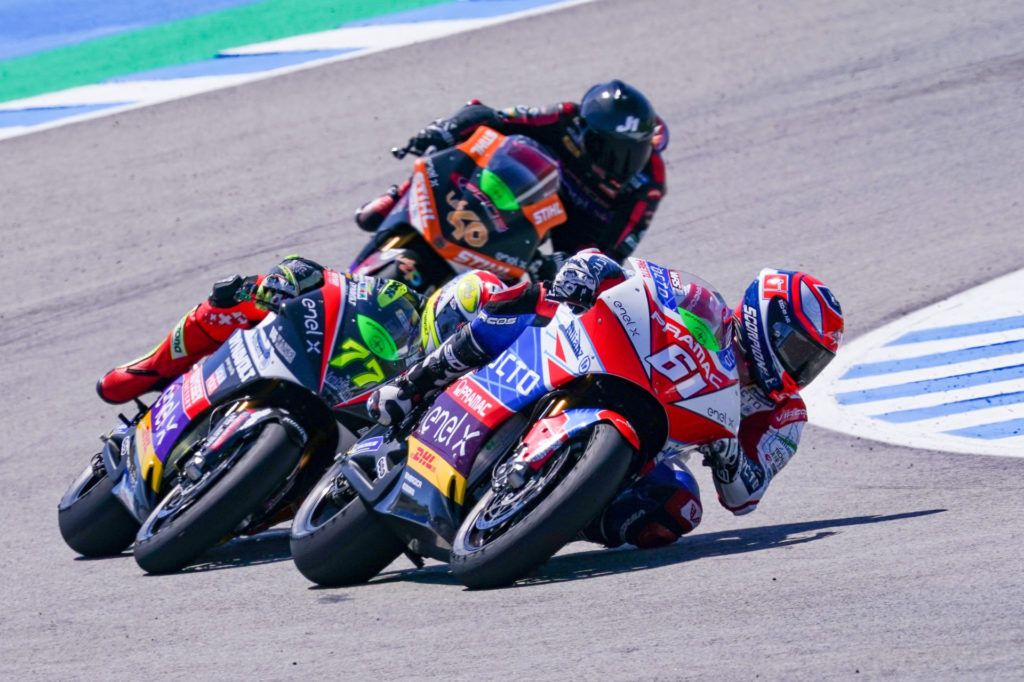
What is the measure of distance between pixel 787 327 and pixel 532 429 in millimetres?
1200

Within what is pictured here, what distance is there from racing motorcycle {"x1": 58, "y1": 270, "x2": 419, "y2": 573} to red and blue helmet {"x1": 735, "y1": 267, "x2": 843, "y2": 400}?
1.48 metres

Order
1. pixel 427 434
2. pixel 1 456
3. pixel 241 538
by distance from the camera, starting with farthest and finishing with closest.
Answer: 1. pixel 1 456
2. pixel 241 538
3. pixel 427 434

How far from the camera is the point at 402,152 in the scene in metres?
8.70

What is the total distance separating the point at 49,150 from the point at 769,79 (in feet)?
21.2

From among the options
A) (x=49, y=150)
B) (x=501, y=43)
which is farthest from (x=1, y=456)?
(x=501, y=43)

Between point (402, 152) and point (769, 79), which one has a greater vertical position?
point (402, 152)

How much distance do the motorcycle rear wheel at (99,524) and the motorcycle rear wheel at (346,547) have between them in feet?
3.85

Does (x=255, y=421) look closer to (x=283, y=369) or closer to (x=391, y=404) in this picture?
(x=283, y=369)

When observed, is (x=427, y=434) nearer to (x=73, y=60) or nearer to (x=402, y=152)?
(x=402, y=152)

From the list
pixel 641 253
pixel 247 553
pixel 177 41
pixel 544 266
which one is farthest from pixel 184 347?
pixel 177 41

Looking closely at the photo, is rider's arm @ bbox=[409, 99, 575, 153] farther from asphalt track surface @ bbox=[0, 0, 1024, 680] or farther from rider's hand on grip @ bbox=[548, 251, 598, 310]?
rider's hand on grip @ bbox=[548, 251, 598, 310]

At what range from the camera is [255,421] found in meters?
6.16

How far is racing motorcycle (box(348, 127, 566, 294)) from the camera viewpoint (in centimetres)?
759

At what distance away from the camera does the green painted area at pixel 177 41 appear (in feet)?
52.4
